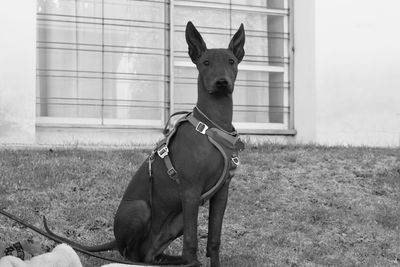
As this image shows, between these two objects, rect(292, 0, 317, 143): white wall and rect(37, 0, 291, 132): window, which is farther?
rect(292, 0, 317, 143): white wall

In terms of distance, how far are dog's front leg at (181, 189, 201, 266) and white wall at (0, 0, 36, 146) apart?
4.70 meters

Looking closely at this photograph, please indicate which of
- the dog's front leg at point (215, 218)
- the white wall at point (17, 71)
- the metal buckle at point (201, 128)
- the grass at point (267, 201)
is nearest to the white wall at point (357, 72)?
the grass at point (267, 201)

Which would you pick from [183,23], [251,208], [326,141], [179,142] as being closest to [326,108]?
[326,141]

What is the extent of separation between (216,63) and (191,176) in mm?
738

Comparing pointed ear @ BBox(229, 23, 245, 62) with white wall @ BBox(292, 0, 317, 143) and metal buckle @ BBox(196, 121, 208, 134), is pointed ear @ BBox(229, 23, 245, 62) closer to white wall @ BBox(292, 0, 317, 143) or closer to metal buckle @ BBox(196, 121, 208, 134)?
metal buckle @ BBox(196, 121, 208, 134)

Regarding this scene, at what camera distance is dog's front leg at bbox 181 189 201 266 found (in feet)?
13.0

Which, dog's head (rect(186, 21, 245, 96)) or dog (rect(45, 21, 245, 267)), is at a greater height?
dog's head (rect(186, 21, 245, 96))

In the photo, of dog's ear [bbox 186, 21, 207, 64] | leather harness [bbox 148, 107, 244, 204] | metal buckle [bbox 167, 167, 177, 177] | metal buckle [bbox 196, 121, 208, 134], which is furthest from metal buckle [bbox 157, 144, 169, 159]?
dog's ear [bbox 186, 21, 207, 64]

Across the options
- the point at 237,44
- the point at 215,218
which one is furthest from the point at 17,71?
the point at 215,218

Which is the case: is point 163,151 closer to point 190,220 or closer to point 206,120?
point 206,120

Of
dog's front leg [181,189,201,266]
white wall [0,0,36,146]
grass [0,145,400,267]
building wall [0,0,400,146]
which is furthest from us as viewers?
building wall [0,0,400,146]

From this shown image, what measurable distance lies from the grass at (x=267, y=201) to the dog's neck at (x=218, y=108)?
1.39 m

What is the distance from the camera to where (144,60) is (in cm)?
949

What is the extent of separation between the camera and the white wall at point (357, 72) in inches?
369
